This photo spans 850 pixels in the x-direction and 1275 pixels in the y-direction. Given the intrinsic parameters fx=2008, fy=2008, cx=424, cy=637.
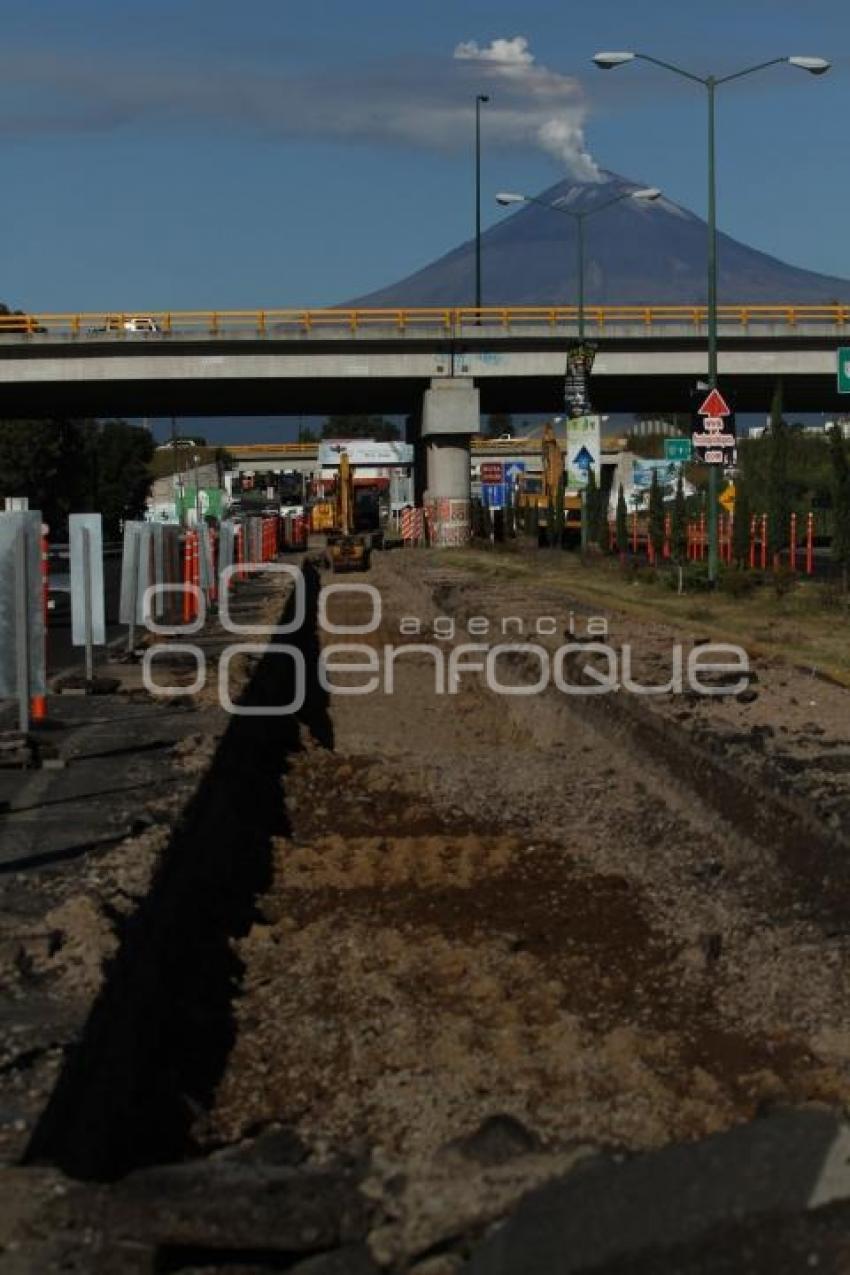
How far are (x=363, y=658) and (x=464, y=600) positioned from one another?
647 cm

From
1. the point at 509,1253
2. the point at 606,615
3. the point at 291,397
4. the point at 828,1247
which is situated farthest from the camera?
the point at 291,397

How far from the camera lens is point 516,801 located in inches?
645

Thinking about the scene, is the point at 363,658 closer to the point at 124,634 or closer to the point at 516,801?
the point at 124,634

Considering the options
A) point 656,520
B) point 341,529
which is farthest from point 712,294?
point 341,529

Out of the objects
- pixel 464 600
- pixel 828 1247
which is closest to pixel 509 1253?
pixel 828 1247

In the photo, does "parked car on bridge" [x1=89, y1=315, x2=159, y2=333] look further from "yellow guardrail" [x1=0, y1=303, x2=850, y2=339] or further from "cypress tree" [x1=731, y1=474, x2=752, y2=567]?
"cypress tree" [x1=731, y1=474, x2=752, y2=567]

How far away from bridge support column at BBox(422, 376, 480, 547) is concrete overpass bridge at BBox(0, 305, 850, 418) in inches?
24.4

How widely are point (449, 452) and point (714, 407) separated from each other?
3566 cm

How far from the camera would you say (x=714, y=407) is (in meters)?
34.1

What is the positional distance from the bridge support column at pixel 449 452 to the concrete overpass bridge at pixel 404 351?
2.03 ft

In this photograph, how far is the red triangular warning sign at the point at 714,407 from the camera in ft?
111

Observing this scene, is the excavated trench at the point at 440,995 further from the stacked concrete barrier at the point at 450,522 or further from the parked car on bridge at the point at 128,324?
the stacked concrete barrier at the point at 450,522

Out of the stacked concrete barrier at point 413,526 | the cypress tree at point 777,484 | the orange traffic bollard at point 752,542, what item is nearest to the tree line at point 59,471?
the stacked concrete barrier at point 413,526

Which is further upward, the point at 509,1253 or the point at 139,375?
the point at 139,375
